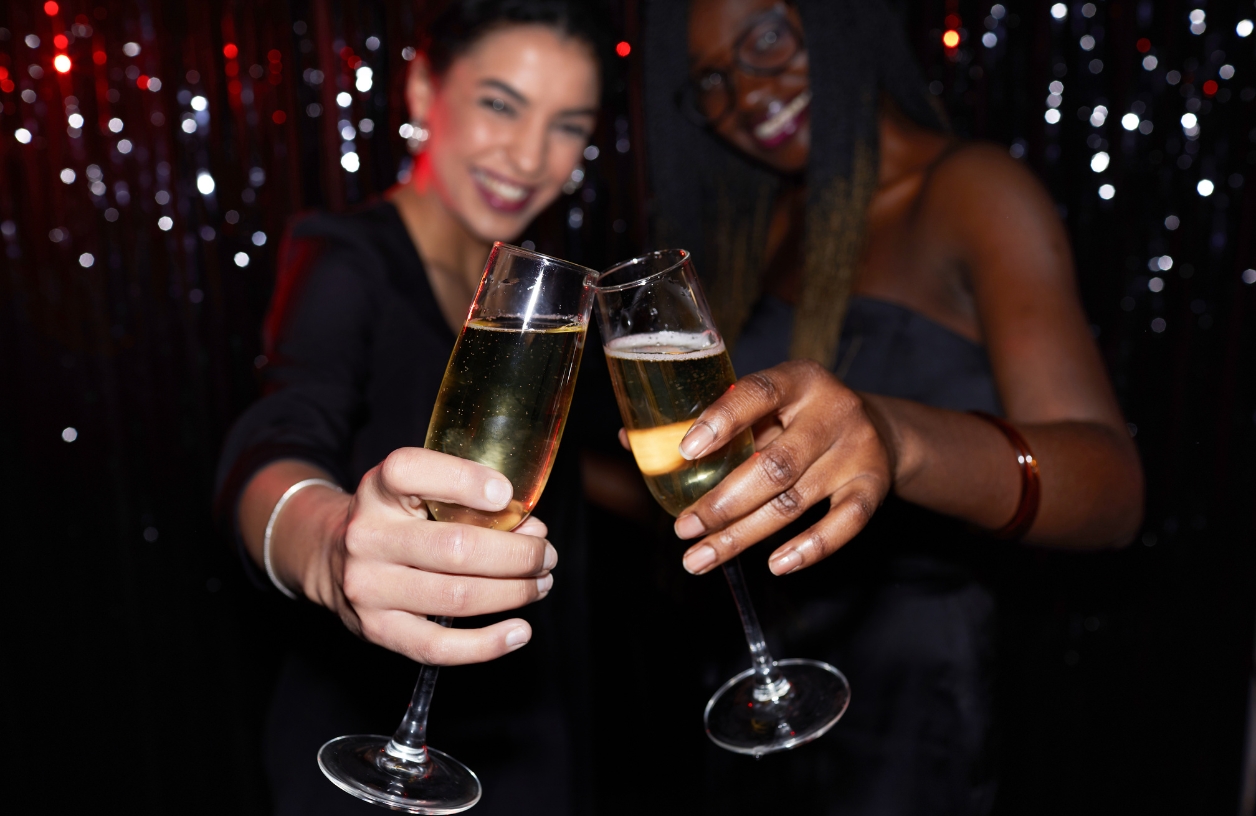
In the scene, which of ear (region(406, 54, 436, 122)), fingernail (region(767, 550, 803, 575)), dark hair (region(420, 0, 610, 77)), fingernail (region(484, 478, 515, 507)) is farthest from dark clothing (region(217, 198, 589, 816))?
fingernail (region(767, 550, 803, 575))

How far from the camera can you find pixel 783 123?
2.14m

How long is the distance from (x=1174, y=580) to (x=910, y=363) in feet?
5.67

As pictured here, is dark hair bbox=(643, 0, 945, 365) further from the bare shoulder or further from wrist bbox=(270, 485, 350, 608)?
wrist bbox=(270, 485, 350, 608)

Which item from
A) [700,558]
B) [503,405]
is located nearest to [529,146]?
[503,405]

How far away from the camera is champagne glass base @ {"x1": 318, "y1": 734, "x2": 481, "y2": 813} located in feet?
3.23

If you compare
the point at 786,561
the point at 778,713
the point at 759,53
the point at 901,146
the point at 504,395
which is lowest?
the point at 778,713

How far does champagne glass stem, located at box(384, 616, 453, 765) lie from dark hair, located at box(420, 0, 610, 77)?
53.2 inches

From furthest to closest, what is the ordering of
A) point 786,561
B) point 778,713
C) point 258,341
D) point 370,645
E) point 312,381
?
point 258,341 → point 370,645 → point 312,381 → point 778,713 → point 786,561

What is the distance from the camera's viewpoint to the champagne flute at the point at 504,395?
3.11ft

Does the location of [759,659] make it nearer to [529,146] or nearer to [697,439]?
[697,439]

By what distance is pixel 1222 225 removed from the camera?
2.58m

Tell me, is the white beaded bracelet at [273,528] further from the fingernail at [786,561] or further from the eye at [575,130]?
the eye at [575,130]

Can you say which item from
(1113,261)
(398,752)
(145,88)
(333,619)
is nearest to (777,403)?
(398,752)

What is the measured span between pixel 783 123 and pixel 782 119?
1 centimetres
